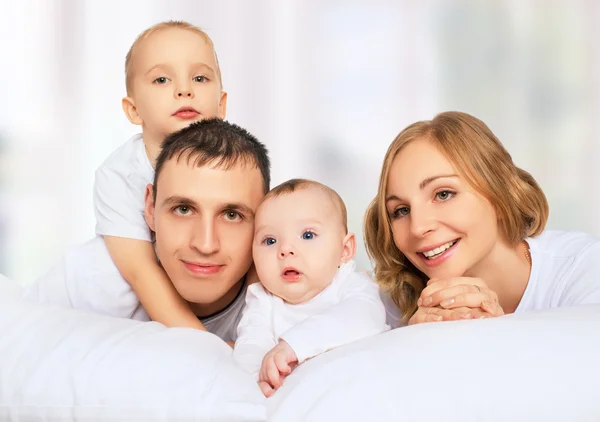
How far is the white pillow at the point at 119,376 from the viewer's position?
1327mm

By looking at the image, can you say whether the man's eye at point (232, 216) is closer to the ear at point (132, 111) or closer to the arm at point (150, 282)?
the arm at point (150, 282)

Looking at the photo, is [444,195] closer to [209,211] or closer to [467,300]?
[467,300]

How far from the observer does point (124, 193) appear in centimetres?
222

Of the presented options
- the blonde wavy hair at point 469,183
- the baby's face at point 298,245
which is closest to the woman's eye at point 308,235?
the baby's face at point 298,245

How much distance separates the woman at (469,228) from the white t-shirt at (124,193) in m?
0.65

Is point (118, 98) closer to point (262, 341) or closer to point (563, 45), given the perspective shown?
point (563, 45)

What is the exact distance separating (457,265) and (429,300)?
24 centimetres

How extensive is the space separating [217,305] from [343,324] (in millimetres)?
573

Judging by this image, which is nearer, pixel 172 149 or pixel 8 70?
pixel 172 149

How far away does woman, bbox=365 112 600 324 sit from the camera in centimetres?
193

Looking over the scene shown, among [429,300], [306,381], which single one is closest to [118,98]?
[429,300]

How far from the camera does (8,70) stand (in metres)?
4.13

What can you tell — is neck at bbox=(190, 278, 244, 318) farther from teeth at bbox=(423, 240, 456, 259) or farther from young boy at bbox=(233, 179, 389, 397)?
teeth at bbox=(423, 240, 456, 259)

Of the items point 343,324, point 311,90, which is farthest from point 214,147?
point 311,90
